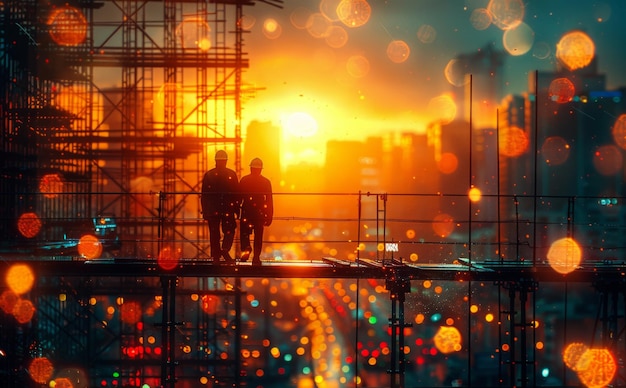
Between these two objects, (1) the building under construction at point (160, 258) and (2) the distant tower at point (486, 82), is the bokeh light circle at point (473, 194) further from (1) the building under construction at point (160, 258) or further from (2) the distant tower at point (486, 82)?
(2) the distant tower at point (486, 82)

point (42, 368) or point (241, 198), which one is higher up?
point (241, 198)

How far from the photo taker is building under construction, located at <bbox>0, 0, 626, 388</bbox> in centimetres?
1160

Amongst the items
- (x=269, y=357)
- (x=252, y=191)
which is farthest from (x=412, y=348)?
(x=252, y=191)

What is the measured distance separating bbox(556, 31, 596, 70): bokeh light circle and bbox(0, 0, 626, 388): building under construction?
25.1 metres

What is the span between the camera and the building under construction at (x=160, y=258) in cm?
1160

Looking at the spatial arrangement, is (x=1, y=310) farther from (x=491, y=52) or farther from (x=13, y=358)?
(x=491, y=52)

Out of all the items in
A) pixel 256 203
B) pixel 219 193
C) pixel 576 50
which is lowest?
pixel 256 203

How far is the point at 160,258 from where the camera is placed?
11789mm

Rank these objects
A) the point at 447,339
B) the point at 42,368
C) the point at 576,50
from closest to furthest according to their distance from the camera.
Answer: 1. the point at 42,368
2. the point at 447,339
3. the point at 576,50

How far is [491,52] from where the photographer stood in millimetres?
85188

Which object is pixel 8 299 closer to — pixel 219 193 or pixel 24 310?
pixel 24 310

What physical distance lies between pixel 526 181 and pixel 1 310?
50.8 metres

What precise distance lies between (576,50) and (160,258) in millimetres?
52449

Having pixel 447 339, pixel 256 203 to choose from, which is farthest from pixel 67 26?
pixel 447 339
